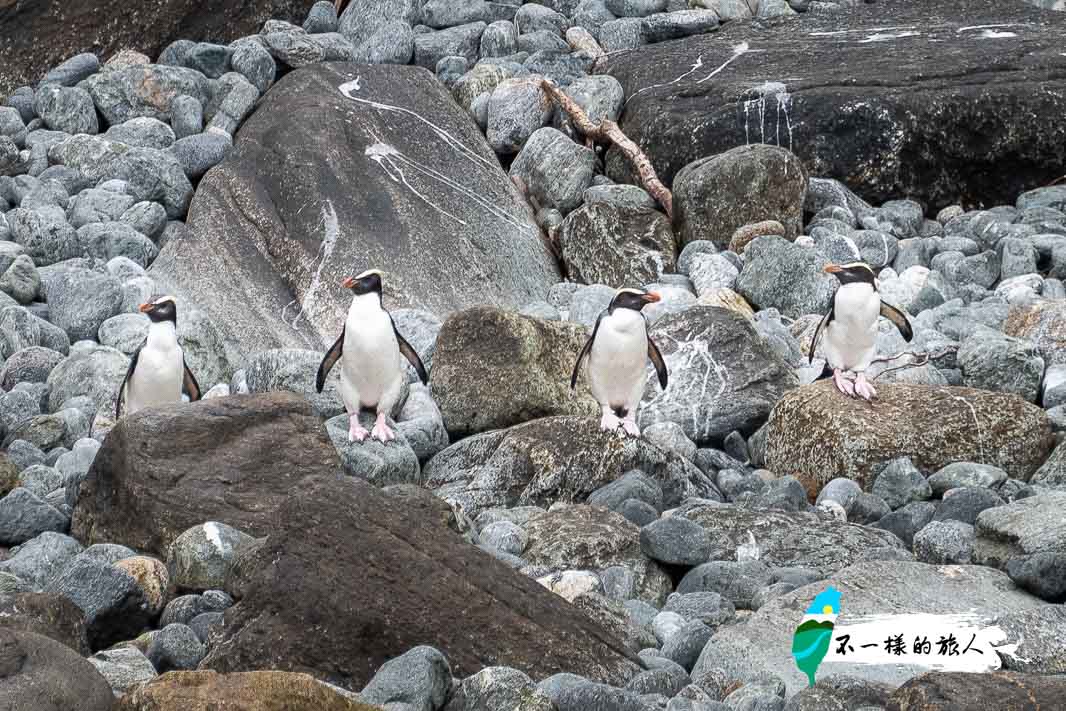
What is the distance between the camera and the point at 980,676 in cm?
387

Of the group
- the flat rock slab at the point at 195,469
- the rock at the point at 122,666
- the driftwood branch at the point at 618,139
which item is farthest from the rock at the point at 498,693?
the driftwood branch at the point at 618,139

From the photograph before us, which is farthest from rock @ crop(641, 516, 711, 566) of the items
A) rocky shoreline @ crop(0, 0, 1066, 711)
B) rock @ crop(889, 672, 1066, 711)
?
rock @ crop(889, 672, 1066, 711)

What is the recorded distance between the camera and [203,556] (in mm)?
5855

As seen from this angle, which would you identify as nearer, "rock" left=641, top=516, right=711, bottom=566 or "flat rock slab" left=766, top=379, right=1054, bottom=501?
"rock" left=641, top=516, right=711, bottom=566

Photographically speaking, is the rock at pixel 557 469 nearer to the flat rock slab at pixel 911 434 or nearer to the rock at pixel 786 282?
the flat rock slab at pixel 911 434

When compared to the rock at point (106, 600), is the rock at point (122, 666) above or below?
above

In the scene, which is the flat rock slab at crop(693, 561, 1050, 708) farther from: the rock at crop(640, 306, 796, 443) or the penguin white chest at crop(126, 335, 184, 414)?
the penguin white chest at crop(126, 335, 184, 414)

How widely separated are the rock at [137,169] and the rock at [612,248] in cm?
309

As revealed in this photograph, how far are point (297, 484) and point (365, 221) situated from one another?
4.87 meters

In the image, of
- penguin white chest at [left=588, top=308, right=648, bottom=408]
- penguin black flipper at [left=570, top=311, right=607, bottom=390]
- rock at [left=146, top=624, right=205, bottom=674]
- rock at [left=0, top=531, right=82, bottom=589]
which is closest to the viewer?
rock at [left=146, top=624, right=205, bottom=674]

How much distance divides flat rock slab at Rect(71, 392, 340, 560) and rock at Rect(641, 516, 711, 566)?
58.0 inches

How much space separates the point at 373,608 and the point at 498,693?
593 millimetres

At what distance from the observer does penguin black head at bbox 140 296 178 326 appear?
9.06m

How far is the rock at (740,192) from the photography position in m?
11.9
